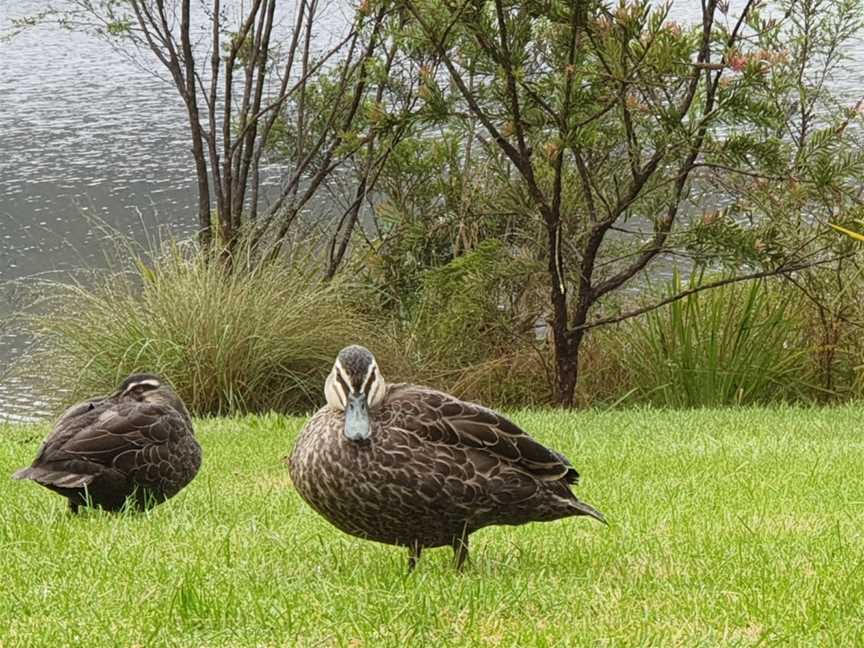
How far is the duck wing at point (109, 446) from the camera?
16.3 feet

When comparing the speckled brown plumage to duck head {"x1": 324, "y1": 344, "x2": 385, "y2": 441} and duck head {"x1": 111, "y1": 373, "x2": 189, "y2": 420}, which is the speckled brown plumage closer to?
Result: duck head {"x1": 324, "y1": 344, "x2": 385, "y2": 441}

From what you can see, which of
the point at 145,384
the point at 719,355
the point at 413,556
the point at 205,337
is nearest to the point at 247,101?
the point at 205,337

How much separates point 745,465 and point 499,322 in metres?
4.65

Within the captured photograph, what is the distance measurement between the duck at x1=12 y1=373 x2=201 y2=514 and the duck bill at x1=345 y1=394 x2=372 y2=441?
1528mm

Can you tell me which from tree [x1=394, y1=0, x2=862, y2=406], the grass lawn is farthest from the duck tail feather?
tree [x1=394, y1=0, x2=862, y2=406]

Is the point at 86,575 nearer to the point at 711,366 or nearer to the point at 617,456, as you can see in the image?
the point at 617,456

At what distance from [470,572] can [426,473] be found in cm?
45

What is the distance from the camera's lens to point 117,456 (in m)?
5.01

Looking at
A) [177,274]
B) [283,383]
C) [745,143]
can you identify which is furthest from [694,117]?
[177,274]

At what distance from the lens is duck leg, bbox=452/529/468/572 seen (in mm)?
4129

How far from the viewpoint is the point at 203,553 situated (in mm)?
4312

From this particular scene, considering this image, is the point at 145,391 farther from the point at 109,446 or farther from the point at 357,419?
the point at 357,419

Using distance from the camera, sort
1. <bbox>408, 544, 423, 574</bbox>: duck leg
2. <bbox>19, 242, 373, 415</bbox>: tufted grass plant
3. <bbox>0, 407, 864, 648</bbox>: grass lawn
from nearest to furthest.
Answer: <bbox>0, 407, 864, 648</bbox>: grass lawn, <bbox>408, 544, 423, 574</bbox>: duck leg, <bbox>19, 242, 373, 415</bbox>: tufted grass plant

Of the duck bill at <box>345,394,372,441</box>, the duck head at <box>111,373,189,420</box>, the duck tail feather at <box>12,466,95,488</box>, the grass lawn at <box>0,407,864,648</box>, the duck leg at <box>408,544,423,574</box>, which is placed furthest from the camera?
the duck head at <box>111,373,189,420</box>
